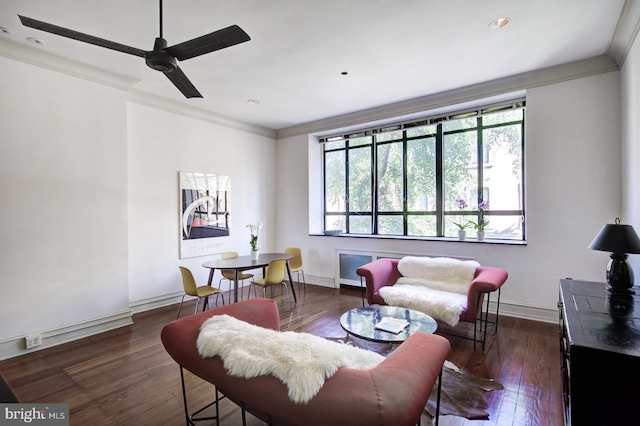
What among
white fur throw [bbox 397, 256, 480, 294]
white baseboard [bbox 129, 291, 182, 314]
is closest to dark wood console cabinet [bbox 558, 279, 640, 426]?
white fur throw [bbox 397, 256, 480, 294]

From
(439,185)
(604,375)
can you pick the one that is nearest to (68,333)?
(604,375)

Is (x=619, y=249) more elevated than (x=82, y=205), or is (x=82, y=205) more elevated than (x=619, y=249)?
(x=82, y=205)

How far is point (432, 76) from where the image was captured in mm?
3869

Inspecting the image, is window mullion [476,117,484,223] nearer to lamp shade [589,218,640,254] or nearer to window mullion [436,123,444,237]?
window mullion [436,123,444,237]

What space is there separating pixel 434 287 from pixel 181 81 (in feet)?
11.2

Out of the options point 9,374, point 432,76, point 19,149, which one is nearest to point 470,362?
point 432,76

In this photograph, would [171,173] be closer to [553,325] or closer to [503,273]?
[503,273]

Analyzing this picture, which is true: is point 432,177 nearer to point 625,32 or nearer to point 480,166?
point 480,166

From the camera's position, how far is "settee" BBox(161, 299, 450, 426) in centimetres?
98

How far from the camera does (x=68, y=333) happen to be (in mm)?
3330

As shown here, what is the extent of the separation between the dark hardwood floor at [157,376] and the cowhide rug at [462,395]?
0.06m

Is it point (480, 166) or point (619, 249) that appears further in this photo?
point (480, 166)

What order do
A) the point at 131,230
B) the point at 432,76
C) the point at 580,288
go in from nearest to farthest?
the point at 580,288, the point at 432,76, the point at 131,230

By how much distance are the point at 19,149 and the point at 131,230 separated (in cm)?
148
